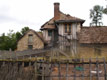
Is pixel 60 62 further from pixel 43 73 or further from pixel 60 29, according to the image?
Answer: pixel 60 29

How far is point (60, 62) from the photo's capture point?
27.8 ft

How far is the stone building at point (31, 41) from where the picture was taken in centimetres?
2919

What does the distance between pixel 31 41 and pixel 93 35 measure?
499 inches

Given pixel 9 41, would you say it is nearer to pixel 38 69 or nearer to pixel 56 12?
pixel 56 12

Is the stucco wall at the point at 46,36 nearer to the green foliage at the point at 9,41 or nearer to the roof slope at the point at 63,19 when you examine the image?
the roof slope at the point at 63,19

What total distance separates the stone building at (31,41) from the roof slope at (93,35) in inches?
333

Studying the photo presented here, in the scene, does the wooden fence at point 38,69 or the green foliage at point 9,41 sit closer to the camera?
the wooden fence at point 38,69

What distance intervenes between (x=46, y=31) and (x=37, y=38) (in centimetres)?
234

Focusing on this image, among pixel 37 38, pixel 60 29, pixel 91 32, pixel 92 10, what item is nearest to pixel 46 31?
pixel 37 38

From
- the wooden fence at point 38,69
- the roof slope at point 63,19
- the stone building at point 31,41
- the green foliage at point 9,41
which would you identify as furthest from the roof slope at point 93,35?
the green foliage at point 9,41

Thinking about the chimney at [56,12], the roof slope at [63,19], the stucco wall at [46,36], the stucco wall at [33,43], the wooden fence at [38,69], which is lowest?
the wooden fence at [38,69]

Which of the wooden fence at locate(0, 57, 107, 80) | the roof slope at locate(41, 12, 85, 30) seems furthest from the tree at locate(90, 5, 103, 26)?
the wooden fence at locate(0, 57, 107, 80)

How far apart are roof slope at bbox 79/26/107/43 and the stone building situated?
8.45m

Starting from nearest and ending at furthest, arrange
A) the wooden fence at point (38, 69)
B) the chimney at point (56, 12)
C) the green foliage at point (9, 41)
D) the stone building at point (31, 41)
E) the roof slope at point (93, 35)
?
1. the wooden fence at point (38, 69)
2. the roof slope at point (93, 35)
3. the chimney at point (56, 12)
4. the stone building at point (31, 41)
5. the green foliage at point (9, 41)
